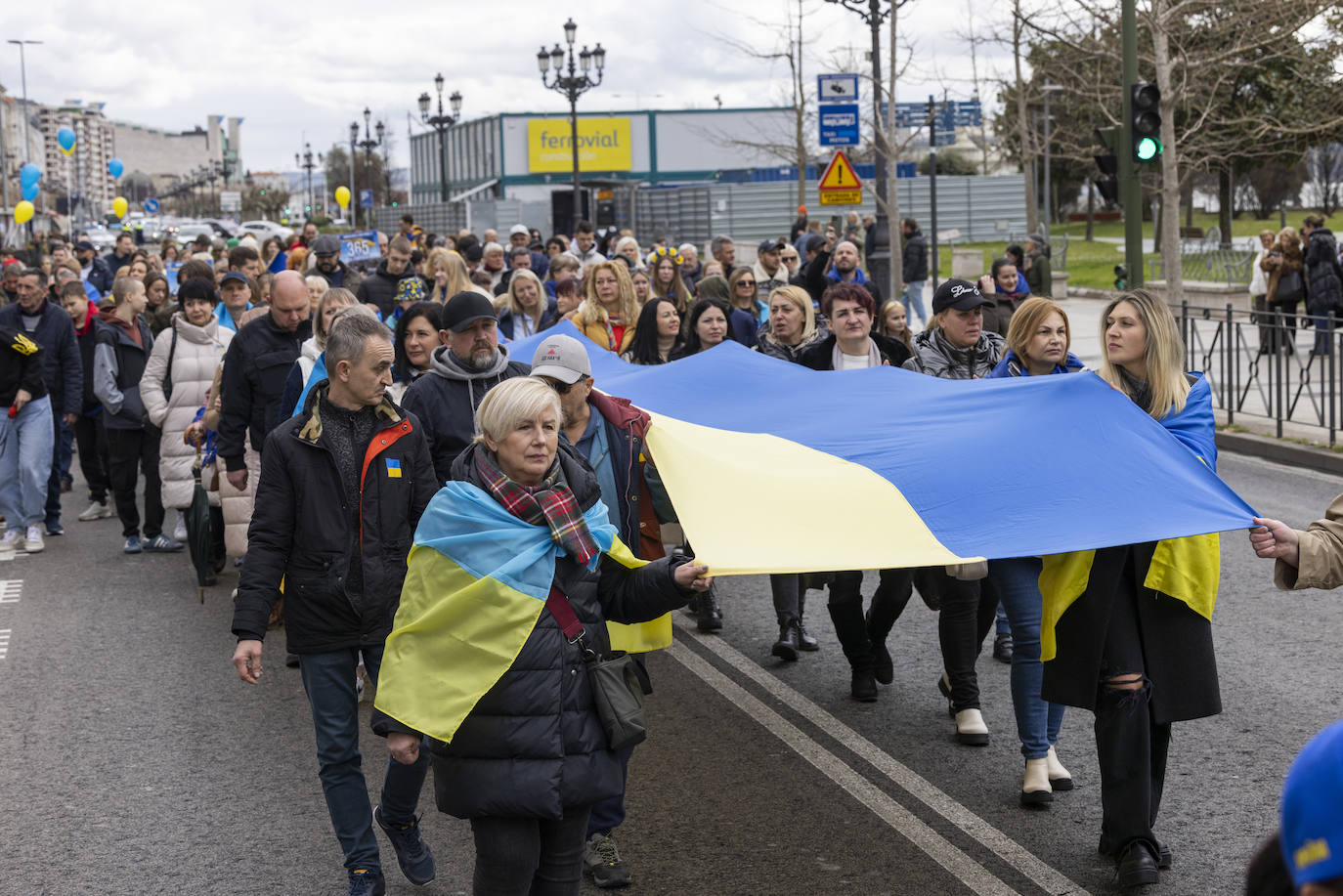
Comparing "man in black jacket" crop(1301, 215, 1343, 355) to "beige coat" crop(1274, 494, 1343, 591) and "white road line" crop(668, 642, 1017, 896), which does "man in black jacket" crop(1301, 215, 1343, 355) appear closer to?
"white road line" crop(668, 642, 1017, 896)

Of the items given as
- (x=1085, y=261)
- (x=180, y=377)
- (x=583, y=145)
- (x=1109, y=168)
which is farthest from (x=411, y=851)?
(x=583, y=145)

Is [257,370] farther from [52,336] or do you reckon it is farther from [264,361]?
[52,336]

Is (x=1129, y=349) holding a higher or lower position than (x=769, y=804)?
higher

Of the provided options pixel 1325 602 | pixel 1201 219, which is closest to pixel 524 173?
pixel 1201 219

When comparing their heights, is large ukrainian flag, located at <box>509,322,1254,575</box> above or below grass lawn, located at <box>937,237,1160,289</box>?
below

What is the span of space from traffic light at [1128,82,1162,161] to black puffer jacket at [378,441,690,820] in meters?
14.1

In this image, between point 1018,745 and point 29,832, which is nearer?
point 29,832

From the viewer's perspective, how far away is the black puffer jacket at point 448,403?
616 cm

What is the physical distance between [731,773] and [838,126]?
54.3 feet

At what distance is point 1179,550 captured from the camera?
4891 millimetres

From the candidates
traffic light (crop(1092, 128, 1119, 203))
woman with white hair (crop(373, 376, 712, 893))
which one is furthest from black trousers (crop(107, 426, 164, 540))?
traffic light (crop(1092, 128, 1119, 203))

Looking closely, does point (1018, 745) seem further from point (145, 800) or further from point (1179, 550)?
A: point (145, 800)

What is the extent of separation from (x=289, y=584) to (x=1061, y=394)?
2.78 m

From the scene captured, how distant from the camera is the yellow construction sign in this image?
21.3 meters
